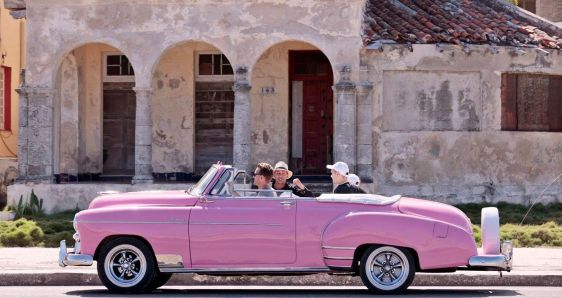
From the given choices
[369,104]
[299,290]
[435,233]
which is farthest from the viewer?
[369,104]

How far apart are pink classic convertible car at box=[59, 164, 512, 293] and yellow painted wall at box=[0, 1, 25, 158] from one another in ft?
59.3

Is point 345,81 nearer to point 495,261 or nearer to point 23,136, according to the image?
point 23,136

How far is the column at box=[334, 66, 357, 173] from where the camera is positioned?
73.3 ft

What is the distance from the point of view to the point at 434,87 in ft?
76.1

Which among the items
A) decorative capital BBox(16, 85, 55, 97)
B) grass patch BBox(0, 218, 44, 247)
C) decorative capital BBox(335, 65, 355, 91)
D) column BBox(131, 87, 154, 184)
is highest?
decorative capital BBox(335, 65, 355, 91)

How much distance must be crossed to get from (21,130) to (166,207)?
11277 millimetres

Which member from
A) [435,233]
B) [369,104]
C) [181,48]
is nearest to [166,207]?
[435,233]

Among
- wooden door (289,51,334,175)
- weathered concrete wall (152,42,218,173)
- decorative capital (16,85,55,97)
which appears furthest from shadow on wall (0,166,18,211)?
wooden door (289,51,334,175)

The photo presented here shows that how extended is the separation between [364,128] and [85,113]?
6291 mm

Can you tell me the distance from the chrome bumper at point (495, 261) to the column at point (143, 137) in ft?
37.2

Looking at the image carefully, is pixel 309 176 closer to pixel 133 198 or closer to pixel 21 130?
pixel 21 130

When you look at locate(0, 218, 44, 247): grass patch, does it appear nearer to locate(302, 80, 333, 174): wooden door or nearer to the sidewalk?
the sidewalk

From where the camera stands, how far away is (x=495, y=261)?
12.4m

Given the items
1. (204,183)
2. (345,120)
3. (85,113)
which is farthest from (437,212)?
(85,113)
